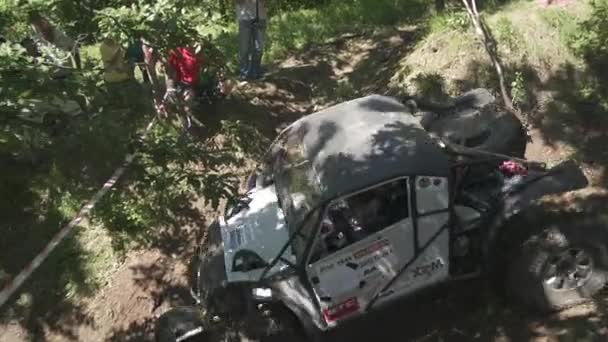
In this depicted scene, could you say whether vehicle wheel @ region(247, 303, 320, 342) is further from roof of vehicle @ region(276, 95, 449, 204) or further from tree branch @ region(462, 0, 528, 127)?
tree branch @ region(462, 0, 528, 127)

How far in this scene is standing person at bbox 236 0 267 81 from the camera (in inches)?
318

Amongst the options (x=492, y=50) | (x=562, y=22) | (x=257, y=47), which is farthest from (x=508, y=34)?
(x=257, y=47)

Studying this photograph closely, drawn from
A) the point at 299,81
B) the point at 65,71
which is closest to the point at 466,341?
the point at 65,71

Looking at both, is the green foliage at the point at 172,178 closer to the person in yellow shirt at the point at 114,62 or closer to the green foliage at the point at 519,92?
the person in yellow shirt at the point at 114,62

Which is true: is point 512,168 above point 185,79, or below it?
below

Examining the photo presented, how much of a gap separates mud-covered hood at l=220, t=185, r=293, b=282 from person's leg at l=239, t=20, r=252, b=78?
149 inches

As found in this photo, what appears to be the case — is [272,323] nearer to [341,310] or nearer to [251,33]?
[341,310]

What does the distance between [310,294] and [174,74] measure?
404 cm

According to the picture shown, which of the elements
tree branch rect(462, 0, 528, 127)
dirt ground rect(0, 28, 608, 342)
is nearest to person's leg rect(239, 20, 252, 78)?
dirt ground rect(0, 28, 608, 342)

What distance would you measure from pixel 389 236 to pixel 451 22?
458 cm

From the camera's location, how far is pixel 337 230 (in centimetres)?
442

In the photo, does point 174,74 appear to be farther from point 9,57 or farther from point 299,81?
point 9,57

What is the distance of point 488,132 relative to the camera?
5.32 m

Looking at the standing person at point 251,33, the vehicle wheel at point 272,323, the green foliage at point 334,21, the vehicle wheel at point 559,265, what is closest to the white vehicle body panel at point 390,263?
the vehicle wheel at point 272,323
